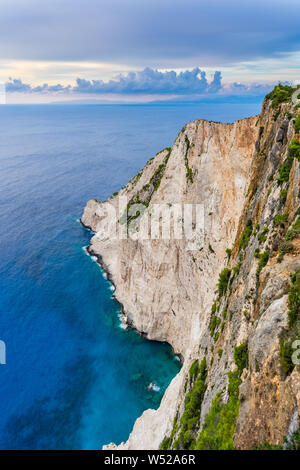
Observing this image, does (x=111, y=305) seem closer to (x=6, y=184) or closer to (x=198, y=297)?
(x=198, y=297)

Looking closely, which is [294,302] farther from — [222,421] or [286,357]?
[222,421]

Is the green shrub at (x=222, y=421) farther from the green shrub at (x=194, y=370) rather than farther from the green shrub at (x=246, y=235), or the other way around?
the green shrub at (x=246, y=235)

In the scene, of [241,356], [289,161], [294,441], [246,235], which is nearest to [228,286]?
[246,235]

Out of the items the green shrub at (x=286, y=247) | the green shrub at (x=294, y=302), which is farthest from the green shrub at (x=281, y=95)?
the green shrub at (x=294, y=302)

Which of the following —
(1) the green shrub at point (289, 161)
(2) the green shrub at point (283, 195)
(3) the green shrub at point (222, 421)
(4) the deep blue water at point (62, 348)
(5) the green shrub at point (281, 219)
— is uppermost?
(1) the green shrub at point (289, 161)

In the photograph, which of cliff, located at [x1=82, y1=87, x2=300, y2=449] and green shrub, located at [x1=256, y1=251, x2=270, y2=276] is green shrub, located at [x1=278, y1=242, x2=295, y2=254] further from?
green shrub, located at [x1=256, y1=251, x2=270, y2=276]

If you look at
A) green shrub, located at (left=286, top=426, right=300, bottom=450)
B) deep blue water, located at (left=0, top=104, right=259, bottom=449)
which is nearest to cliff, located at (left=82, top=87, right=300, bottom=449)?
green shrub, located at (left=286, top=426, right=300, bottom=450)
